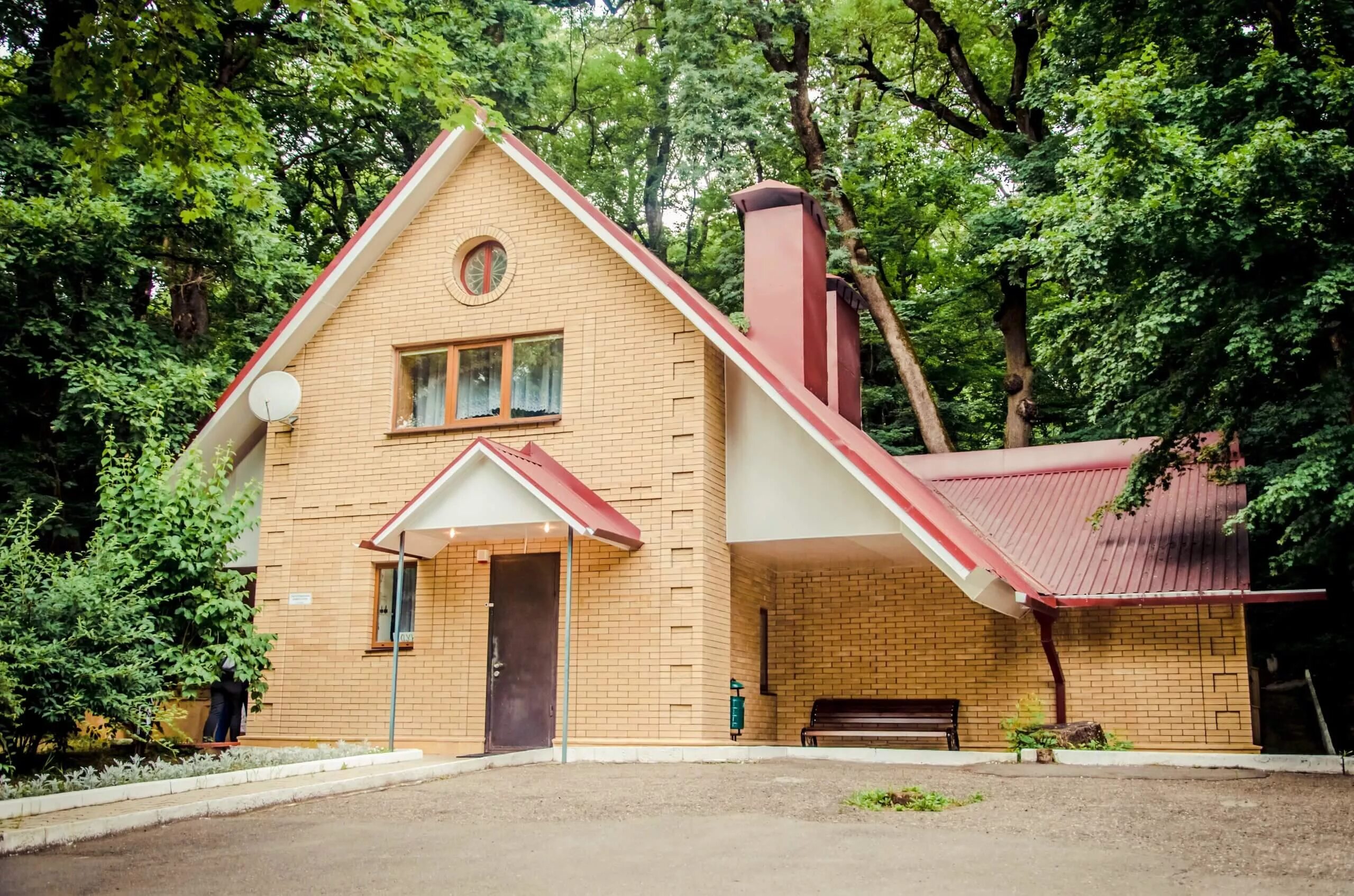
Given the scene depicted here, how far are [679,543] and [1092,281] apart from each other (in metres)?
5.24

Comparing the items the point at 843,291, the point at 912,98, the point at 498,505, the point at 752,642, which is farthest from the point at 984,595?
the point at 912,98

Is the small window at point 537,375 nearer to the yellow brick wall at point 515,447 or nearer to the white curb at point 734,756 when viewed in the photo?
the yellow brick wall at point 515,447

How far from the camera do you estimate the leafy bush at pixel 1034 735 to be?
12.4 m

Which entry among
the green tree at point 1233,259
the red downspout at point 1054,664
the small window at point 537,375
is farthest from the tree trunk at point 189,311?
the red downspout at point 1054,664

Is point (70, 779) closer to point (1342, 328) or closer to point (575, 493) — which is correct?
point (575, 493)

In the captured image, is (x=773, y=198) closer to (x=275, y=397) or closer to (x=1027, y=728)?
(x=275, y=397)

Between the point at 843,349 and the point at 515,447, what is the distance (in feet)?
22.2

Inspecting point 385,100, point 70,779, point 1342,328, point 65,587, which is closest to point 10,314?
point 385,100

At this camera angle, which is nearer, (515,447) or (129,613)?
(129,613)

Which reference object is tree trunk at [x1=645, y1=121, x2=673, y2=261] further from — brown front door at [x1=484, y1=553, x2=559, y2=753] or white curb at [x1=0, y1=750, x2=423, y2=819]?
white curb at [x1=0, y1=750, x2=423, y2=819]

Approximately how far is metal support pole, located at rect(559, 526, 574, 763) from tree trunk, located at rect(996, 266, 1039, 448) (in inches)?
451

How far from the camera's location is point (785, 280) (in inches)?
631

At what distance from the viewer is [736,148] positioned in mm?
Answer: 22125

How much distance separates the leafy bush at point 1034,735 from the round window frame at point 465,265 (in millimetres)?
7711
